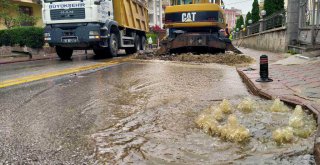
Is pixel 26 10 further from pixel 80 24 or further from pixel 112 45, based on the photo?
pixel 80 24

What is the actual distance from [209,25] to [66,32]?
5.16 metres

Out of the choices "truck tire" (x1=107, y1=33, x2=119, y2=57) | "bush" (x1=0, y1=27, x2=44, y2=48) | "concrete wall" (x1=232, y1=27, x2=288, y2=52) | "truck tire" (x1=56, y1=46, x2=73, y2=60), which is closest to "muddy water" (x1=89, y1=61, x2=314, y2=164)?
"truck tire" (x1=107, y1=33, x2=119, y2=57)

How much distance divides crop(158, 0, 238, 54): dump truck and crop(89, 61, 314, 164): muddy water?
7013 millimetres

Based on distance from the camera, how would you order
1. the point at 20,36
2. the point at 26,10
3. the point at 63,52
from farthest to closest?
1. the point at 26,10
2. the point at 20,36
3. the point at 63,52

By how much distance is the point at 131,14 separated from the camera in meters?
15.9

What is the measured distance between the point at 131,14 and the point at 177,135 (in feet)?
44.9

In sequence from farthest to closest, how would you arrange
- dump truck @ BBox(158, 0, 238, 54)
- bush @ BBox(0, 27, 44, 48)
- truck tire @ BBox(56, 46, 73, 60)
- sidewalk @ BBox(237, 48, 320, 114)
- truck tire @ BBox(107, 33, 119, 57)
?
bush @ BBox(0, 27, 44, 48)
truck tire @ BBox(56, 46, 73, 60)
truck tire @ BBox(107, 33, 119, 57)
dump truck @ BBox(158, 0, 238, 54)
sidewalk @ BBox(237, 48, 320, 114)

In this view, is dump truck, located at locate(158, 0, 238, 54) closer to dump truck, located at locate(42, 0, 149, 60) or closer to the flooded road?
dump truck, located at locate(42, 0, 149, 60)

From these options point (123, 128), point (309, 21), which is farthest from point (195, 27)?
point (123, 128)

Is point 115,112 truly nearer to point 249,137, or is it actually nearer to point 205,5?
point 249,137

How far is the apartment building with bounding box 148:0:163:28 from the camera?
61400mm

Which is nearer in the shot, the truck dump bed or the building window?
the truck dump bed

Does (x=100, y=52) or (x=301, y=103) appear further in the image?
(x=100, y=52)

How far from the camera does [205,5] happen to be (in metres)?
12.0
